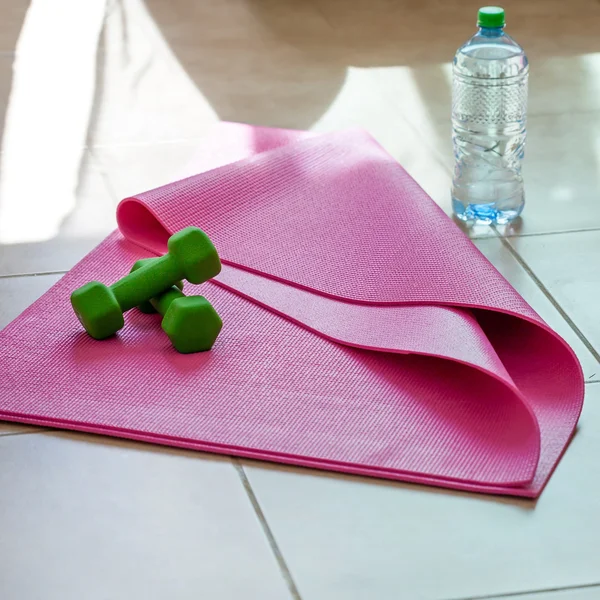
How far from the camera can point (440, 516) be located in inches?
47.8

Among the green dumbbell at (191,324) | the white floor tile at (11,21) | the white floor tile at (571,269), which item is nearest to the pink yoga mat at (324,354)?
the green dumbbell at (191,324)

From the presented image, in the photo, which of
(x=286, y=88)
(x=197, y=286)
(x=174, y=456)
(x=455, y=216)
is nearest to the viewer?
(x=174, y=456)

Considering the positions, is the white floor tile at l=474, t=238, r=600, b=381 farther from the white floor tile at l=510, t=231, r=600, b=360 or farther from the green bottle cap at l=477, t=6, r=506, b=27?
the green bottle cap at l=477, t=6, r=506, b=27

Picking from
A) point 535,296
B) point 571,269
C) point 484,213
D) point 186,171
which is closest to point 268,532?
point 535,296

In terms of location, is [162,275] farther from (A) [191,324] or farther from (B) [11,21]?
(B) [11,21]

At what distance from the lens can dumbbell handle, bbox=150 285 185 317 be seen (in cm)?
157

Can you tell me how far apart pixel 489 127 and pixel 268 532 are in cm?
115

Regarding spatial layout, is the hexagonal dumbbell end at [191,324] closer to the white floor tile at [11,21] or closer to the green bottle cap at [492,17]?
the green bottle cap at [492,17]

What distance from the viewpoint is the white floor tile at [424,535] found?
44.2 inches

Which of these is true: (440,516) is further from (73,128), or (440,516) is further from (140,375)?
(73,128)

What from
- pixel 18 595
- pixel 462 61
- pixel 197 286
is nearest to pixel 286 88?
pixel 462 61

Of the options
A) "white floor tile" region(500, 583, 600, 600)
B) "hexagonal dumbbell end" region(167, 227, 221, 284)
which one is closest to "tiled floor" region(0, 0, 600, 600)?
"white floor tile" region(500, 583, 600, 600)

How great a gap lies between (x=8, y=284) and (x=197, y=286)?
34cm

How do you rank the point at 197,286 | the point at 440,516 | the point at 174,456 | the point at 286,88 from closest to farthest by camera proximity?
the point at 440,516 → the point at 174,456 → the point at 197,286 → the point at 286,88
